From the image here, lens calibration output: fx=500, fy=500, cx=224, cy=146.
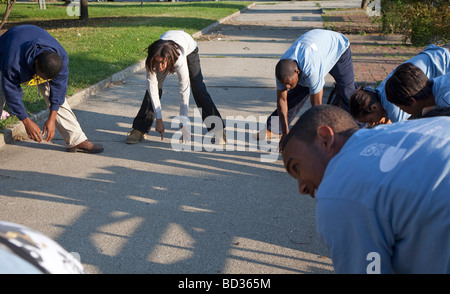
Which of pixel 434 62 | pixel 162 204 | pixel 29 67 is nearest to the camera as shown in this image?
pixel 434 62

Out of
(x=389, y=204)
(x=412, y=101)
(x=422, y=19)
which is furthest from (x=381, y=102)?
(x=422, y=19)

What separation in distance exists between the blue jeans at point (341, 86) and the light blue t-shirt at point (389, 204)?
393 cm

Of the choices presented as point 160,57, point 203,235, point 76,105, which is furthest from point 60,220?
point 76,105

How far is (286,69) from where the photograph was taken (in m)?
4.86

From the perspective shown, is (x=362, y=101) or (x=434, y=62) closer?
(x=434, y=62)

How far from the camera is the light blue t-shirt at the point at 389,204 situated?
1.69 meters

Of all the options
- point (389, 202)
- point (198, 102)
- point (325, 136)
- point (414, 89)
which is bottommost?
point (198, 102)

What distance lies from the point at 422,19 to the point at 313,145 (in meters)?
12.1

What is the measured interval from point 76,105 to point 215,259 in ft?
17.4

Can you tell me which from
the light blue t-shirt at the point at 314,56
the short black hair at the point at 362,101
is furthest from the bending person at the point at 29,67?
the short black hair at the point at 362,101

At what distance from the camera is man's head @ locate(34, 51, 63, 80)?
4789mm

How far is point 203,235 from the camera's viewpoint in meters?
4.05

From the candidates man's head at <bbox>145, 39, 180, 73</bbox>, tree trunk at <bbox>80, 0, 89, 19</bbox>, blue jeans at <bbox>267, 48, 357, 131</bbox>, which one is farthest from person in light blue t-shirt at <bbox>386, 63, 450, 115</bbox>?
tree trunk at <bbox>80, 0, 89, 19</bbox>

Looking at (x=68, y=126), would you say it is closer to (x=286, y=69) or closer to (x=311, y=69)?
(x=286, y=69)
